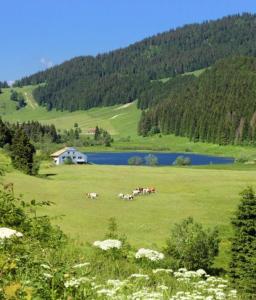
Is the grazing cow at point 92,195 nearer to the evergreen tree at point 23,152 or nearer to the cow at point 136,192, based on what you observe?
the cow at point 136,192

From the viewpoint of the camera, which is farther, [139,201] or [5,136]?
[5,136]

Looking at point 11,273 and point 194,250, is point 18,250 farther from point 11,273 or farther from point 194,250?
point 194,250

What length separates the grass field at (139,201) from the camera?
61250 mm

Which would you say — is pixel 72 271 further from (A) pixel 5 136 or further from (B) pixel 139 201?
(A) pixel 5 136

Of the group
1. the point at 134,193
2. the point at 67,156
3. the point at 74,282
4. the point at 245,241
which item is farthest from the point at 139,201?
the point at 67,156

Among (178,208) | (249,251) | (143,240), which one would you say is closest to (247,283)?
(249,251)

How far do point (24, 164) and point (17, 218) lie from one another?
10558cm

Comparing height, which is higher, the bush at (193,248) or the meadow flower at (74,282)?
the meadow flower at (74,282)

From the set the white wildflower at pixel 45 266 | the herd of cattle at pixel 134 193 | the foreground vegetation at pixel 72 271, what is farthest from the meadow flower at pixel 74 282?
the herd of cattle at pixel 134 193

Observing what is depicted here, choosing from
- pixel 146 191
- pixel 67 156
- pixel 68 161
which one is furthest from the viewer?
pixel 67 156

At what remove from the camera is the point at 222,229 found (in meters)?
63.5

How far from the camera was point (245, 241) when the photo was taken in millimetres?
42875

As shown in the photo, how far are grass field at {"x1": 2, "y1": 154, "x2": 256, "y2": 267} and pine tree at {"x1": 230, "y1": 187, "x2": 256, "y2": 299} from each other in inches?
253

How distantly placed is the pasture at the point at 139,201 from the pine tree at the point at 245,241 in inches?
247
